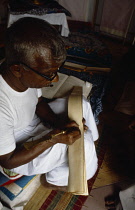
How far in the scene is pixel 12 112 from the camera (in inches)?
36.2

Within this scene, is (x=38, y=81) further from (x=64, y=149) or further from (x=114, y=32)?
(x=114, y=32)

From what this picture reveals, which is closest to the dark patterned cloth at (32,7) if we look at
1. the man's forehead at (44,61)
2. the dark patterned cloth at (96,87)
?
the dark patterned cloth at (96,87)

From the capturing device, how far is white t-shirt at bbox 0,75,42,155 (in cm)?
83

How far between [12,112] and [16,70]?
25cm

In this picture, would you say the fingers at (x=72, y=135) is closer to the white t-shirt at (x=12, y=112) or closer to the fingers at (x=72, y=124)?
the fingers at (x=72, y=124)

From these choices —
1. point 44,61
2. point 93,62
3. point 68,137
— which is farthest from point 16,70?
point 93,62

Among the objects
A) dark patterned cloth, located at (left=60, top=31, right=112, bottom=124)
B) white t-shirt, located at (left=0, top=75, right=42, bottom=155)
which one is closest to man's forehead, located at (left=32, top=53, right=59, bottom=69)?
white t-shirt, located at (left=0, top=75, right=42, bottom=155)

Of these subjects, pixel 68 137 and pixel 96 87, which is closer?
pixel 68 137

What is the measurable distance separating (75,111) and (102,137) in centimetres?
99

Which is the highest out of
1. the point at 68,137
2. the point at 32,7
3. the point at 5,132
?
the point at 32,7

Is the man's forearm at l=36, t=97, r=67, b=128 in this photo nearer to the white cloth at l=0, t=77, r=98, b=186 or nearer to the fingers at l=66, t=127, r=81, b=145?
the white cloth at l=0, t=77, r=98, b=186

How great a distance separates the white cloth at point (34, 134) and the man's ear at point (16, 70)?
0.09m

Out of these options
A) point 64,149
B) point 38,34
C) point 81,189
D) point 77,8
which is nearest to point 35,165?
point 64,149

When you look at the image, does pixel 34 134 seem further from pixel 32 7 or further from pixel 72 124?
pixel 32 7
